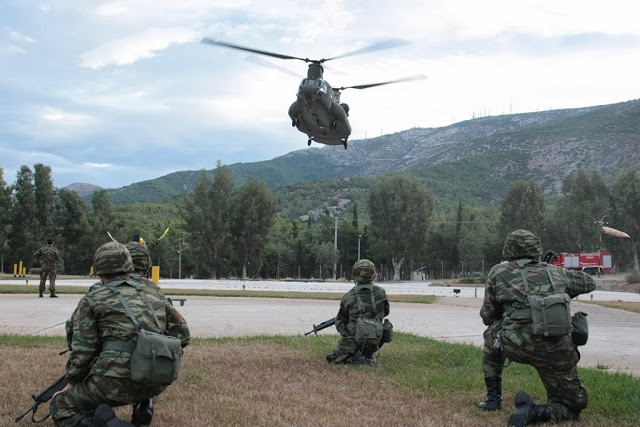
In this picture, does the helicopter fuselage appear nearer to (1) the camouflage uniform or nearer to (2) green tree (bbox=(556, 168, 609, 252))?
(1) the camouflage uniform

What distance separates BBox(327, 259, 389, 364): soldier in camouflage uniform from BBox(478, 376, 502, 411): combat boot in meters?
2.47

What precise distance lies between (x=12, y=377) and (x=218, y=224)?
2593 inches

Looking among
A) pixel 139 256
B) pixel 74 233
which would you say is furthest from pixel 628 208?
pixel 139 256

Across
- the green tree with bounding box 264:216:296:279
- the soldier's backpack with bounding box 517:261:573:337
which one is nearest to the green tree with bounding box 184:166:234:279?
the green tree with bounding box 264:216:296:279

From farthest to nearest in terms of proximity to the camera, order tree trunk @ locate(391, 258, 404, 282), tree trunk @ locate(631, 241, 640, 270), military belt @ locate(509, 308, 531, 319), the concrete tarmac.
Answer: tree trunk @ locate(391, 258, 404, 282), tree trunk @ locate(631, 241, 640, 270), the concrete tarmac, military belt @ locate(509, 308, 531, 319)

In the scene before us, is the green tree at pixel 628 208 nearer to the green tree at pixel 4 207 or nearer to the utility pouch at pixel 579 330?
the green tree at pixel 4 207

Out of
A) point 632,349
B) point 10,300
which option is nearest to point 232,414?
point 632,349

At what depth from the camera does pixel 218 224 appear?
72.3 m

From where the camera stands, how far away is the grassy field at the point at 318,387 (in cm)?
570

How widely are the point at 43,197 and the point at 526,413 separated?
227ft

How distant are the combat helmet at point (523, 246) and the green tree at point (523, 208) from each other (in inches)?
2865

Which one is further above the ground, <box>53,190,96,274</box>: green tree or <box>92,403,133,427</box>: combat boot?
<box>53,190,96,274</box>: green tree

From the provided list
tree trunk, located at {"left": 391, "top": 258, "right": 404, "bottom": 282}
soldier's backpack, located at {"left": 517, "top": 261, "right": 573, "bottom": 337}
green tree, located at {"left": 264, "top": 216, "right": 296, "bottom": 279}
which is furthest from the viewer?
green tree, located at {"left": 264, "top": 216, "right": 296, "bottom": 279}

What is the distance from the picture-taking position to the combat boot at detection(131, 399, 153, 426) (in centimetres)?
529
